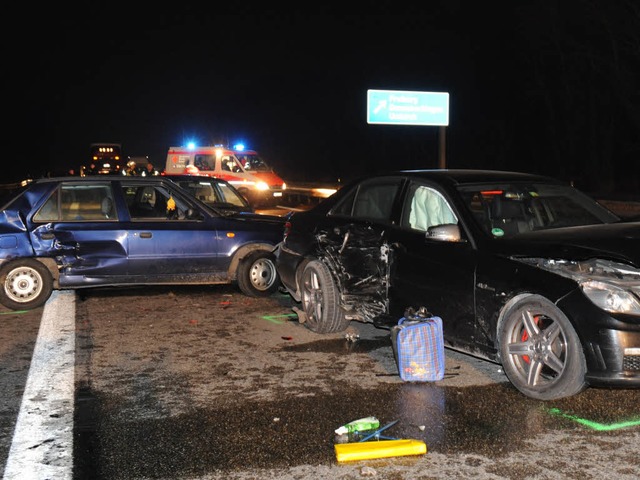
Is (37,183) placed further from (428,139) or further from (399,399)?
(428,139)

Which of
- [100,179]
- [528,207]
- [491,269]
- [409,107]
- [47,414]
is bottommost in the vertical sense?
[47,414]

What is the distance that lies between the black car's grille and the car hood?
0.59 metres

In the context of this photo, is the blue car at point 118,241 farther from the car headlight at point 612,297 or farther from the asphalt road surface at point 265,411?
the car headlight at point 612,297

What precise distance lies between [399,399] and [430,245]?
1364mm

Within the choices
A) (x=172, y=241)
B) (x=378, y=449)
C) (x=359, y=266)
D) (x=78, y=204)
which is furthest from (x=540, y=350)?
(x=78, y=204)

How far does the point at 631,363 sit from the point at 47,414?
12.3 ft

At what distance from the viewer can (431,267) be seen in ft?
20.3

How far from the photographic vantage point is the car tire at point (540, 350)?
16.6 ft

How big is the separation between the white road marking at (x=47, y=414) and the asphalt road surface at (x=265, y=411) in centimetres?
1

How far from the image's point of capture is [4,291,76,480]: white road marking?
4316mm

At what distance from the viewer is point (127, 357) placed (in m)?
6.84

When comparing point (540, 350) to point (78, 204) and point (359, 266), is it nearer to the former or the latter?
point (359, 266)

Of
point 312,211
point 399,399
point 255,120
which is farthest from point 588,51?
point 255,120

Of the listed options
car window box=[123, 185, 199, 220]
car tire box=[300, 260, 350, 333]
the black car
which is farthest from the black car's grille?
car window box=[123, 185, 199, 220]
